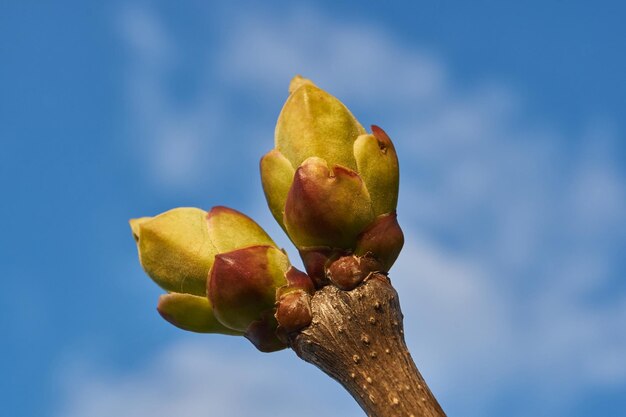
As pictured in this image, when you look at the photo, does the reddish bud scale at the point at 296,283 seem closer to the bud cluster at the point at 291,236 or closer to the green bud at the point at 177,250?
the bud cluster at the point at 291,236

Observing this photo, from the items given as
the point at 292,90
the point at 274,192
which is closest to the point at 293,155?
the point at 274,192

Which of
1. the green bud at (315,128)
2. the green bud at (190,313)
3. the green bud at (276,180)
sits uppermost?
the green bud at (315,128)

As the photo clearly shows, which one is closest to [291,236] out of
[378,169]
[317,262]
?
[317,262]

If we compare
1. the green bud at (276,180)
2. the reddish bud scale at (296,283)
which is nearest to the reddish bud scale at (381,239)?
the reddish bud scale at (296,283)

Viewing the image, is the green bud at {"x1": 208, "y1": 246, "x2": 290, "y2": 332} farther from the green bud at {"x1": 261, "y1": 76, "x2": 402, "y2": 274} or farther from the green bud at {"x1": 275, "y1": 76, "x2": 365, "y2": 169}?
the green bud at {"x1": 275, "y1": 76, "x2": 365, "y2": 169}

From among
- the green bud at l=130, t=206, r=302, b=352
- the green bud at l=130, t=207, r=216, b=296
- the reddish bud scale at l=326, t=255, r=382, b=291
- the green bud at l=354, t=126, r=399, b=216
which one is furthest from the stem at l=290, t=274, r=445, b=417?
the green bud at l=130, t=207, r=216, b=296

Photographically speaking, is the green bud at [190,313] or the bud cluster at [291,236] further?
the green bud at [190,313]

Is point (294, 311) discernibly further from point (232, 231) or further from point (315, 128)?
point (315, 128)
